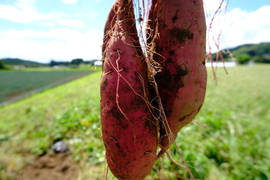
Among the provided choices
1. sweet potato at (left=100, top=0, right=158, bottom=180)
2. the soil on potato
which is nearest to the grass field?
the soil on potato

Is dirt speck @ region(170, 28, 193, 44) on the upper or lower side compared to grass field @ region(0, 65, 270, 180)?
upper

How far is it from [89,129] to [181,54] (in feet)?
10.4

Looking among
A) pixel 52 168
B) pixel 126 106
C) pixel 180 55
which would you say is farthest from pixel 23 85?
pixel 180 55

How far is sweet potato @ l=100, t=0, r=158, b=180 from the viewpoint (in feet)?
3.21

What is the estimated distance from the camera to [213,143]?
8.99ft

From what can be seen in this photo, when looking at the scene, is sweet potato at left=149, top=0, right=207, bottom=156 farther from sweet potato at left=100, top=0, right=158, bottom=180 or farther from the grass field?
the grass field

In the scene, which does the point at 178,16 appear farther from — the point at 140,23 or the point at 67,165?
the point at 67,165

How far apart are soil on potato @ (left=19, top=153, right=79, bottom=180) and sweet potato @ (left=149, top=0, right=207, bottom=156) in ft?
6.79

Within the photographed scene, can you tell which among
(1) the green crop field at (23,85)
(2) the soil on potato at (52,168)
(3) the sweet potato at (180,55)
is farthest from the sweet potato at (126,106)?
(1) the green crop field at (23,85)

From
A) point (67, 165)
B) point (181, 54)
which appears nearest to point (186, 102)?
point (181, 54)

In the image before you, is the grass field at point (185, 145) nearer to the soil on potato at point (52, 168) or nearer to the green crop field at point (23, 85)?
the soil on potato at point (52, 168)

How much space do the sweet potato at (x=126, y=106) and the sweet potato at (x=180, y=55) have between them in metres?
0.12

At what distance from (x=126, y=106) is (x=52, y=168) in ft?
7.82

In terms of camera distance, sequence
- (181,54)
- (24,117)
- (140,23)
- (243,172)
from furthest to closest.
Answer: (24,117) → (243,172) → (140,23) → (181,54)
